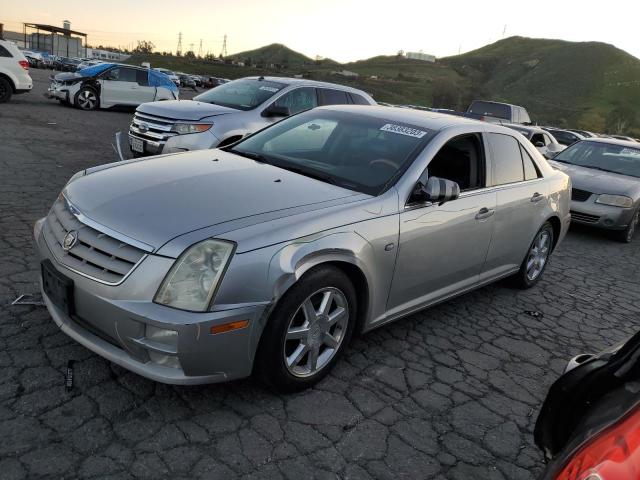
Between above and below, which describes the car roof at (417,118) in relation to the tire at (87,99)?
above

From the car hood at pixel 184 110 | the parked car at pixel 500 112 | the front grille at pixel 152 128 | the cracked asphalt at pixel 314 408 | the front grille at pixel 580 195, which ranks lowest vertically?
the cracked asphalt at pixel 314 408

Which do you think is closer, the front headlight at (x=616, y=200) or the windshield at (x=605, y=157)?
the front headlight at (x=616, y=200)

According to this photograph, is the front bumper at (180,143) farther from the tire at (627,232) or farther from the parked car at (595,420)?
the tire at (627,232)

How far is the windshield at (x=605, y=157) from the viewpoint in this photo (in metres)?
9.04

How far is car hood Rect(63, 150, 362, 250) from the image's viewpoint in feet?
8.83

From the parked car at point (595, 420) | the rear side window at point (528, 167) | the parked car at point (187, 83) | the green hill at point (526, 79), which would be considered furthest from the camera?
the green hill at point (526, 79)

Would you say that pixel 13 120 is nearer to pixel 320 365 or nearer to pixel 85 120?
pixel 85 120

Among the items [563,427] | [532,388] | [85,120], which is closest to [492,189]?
[532,388]

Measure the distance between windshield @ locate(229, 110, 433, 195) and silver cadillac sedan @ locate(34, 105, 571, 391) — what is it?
0.01 meters

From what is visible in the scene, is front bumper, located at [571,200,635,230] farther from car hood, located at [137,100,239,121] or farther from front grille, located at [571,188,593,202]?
car hood, located at [137,100,239,121]

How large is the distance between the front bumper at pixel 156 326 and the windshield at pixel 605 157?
28.0ft

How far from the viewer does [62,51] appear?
6316 centimetres

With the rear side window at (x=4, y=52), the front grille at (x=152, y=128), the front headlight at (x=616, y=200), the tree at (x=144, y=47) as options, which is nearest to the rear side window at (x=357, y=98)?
the front grille at (x=152, y=128)

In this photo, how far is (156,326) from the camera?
2428mm
